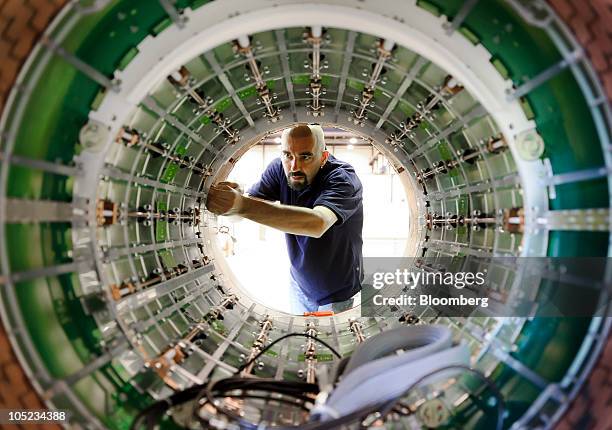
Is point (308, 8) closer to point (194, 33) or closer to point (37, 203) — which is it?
point (194, 33)

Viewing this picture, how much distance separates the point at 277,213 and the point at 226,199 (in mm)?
560

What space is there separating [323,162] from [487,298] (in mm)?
→ 2303

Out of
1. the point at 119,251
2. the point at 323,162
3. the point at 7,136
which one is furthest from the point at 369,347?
the point at 323,162

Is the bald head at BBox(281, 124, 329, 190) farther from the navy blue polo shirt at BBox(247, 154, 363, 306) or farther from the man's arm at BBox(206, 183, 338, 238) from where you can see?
the man's arm at BBox(206, 183, 338, 238)

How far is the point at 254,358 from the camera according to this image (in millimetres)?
2859

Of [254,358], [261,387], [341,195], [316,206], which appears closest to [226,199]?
[316,206]

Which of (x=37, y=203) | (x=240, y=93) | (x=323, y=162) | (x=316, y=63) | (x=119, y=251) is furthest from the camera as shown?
(x=323, y=162)

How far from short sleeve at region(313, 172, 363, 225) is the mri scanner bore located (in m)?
1.10

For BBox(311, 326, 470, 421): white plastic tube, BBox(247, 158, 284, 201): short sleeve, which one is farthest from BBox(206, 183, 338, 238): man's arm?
BBox(311, 326, 470, 421): white plastic tube

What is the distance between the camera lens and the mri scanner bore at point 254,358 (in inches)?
72.9

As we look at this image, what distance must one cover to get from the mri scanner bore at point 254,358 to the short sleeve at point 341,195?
3.60 feet

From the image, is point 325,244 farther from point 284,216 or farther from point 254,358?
point 254,358

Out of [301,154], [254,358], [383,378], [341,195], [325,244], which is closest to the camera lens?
[383,378]

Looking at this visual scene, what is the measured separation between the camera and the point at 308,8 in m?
2.18
